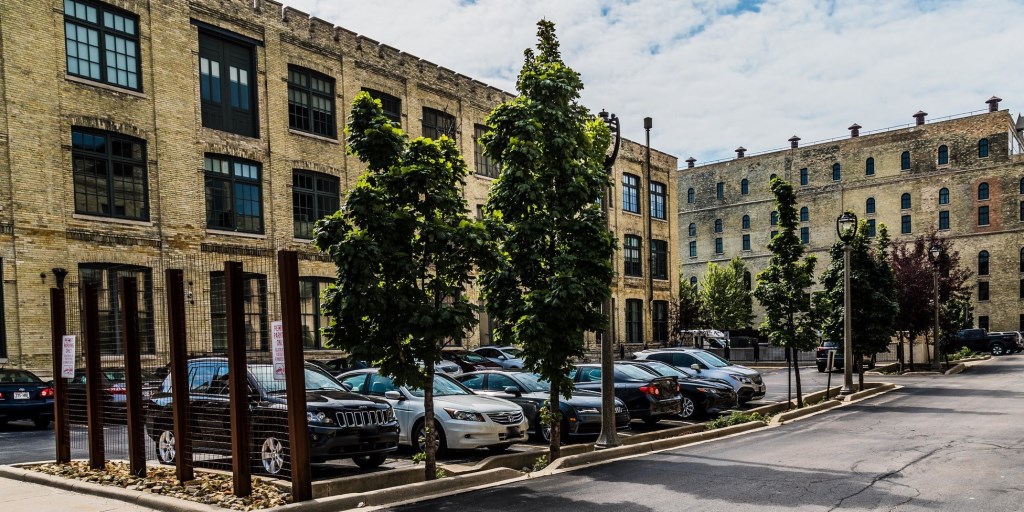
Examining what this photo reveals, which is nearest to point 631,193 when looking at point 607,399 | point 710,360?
point 710,360

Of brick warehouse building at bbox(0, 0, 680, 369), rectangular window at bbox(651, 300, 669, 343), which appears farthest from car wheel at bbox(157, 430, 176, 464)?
rectangular window at bbox(651, 300, 669, 343)

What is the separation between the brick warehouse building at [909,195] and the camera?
245ft

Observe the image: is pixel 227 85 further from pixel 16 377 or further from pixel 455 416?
pixel 455 416

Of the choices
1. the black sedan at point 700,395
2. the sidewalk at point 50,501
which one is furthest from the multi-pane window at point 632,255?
the sidewalk at point 50,501

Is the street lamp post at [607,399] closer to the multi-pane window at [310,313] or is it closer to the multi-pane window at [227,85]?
the multi-pane window at [310,313]

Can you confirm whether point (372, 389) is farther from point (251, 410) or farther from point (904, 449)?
point (904, 449)

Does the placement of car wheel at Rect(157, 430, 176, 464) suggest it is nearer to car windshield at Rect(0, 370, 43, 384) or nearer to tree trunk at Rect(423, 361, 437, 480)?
tree trunk at Rect(423, 361, 437, 480)

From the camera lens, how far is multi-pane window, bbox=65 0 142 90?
2283cm

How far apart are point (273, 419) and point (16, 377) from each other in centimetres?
1239

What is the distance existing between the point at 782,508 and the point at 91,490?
27.0 feet

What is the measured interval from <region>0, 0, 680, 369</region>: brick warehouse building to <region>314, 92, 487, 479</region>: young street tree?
23.4 ft

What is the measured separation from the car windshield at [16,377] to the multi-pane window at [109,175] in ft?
18.1

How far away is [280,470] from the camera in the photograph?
9.83 m

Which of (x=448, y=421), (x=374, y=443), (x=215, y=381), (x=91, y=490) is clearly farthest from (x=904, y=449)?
(x=91, y=490)
